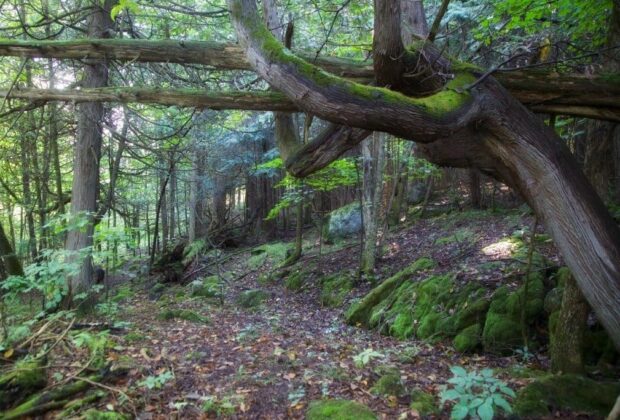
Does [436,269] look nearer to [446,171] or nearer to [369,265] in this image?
[369,265]

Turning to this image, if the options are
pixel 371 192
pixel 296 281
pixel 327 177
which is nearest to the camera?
pixel 371 192

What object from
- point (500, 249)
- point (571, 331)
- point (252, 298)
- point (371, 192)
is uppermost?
point (371, 192)

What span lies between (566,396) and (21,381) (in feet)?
17.6

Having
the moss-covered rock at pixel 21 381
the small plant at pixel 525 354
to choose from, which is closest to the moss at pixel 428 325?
the small plant at pixel 525 354

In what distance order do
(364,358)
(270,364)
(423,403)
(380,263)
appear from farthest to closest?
(380,263) → (270,364) → (364,358) → (423,403)

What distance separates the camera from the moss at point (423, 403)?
13.2ft

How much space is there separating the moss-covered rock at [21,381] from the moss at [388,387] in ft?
11.5

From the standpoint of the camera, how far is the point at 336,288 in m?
9.64

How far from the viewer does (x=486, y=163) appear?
4723mm

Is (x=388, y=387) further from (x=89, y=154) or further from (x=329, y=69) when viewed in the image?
(x=89, y=154)

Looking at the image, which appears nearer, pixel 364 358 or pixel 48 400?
pixel 48 400

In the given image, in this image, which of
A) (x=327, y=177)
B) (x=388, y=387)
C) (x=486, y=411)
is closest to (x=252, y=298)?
(x=327, y=177)

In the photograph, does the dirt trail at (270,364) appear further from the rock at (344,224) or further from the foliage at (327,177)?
the rock at (344,224)

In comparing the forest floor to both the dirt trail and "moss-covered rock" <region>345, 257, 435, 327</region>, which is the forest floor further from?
"moss-covered rock" <region>345, 257, 435, 327</region>
